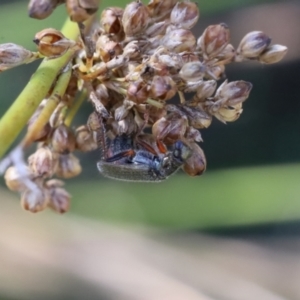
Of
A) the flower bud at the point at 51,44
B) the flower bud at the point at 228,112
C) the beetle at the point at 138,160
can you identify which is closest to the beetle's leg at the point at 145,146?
the beetle at the point at 138,160

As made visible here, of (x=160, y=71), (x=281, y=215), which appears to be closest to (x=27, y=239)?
(x=281, y=215)

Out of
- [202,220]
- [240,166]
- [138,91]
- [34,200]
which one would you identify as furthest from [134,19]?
[202,220]

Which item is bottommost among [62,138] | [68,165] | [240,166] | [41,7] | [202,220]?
[202,220]

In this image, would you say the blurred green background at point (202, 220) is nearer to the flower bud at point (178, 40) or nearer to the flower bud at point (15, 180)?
the flower bud at point (15, 180)

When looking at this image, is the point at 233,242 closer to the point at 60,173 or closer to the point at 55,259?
the point at 55,259

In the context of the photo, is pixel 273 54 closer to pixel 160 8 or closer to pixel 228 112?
pixel 228 112

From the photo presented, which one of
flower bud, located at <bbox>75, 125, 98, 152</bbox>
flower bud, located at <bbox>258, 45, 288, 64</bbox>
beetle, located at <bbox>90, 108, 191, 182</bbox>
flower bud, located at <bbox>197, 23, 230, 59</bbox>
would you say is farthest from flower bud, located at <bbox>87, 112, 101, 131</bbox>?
flower bud, located at <bbox>258, 45, 288, 64</bbox>
